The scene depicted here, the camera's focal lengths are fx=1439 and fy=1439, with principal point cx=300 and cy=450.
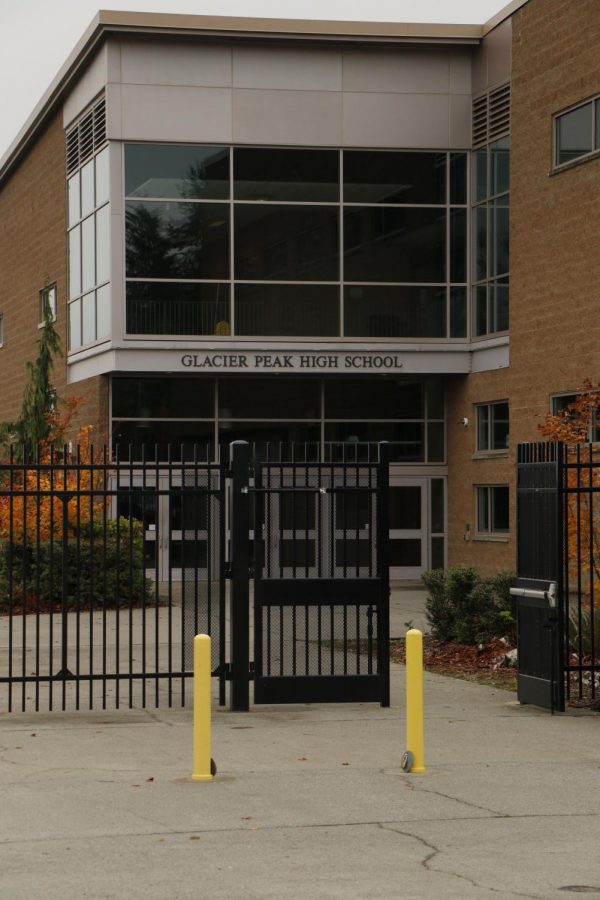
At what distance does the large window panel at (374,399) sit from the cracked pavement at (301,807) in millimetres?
18360

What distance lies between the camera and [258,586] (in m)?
11.8

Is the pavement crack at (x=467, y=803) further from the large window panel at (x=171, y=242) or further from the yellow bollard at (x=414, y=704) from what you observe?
the large window panel at (x=171, y=242)

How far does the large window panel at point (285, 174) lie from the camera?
96.0ft

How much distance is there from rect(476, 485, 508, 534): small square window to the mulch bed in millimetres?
11769

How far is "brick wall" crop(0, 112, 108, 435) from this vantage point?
3322cm

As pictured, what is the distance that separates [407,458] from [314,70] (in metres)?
8.25

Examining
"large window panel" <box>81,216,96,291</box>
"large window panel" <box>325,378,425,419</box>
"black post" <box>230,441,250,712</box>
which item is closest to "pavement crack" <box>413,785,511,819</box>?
"black post" <box>230,441,250,712</box>

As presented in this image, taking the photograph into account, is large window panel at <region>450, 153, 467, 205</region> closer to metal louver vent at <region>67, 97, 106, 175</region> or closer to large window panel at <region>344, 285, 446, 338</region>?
large window panel at <region>344, 285, 446, 338</region>

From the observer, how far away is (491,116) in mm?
28672

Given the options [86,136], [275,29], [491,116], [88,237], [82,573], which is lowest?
[82,573]

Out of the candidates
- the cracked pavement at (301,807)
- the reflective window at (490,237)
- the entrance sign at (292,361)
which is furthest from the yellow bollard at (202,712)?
the reflective window at (490,237)

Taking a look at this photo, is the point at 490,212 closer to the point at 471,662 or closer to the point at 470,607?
the point at 470,607

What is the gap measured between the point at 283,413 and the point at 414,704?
21108 millimetres

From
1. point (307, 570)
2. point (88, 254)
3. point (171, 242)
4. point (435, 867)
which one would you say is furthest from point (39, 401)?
point (435, 867)
